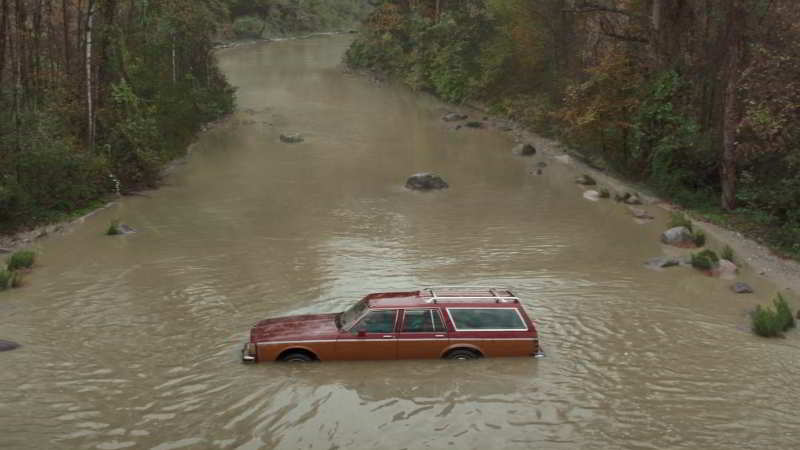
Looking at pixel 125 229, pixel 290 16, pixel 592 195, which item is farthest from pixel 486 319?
pixel 290 16

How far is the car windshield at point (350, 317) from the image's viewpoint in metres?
12.7

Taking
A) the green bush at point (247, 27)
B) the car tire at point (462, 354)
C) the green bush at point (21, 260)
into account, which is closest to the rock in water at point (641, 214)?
the car tire at point (462, 354)

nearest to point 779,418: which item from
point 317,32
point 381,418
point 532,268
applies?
point 381,418

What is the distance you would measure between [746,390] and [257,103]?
1717 inches

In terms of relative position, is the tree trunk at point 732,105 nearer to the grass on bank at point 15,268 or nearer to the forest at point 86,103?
the forest at point 86,103

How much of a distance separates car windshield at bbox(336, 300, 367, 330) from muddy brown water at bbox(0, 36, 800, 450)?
731 millimetres

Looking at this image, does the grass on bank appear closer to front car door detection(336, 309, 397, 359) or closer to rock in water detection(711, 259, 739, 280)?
front car door detection(336, 309, 397, 359)

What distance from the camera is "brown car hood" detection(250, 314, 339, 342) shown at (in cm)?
1255

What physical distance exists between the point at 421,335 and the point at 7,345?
725cm

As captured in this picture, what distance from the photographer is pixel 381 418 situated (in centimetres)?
1093

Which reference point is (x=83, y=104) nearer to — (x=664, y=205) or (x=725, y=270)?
(x=664, y=205)

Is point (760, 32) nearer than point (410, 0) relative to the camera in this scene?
Yes

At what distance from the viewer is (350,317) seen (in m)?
13.0

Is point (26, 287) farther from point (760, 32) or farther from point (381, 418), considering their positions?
point (760, 32)
